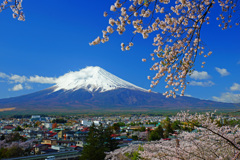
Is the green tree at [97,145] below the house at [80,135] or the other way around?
the other way around

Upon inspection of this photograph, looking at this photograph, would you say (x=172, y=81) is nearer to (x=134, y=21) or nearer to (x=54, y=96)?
(x=134, y=21)

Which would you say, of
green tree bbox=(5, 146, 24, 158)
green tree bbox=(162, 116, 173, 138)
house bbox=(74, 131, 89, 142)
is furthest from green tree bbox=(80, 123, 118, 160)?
house bbox=(74, 131, 89, 142)

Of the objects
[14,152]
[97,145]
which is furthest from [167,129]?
[14,152]

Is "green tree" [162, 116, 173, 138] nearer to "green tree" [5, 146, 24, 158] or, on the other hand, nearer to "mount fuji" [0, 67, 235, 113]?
"green tree" [5, 146, 24, 158]

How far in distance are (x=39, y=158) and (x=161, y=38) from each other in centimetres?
1419

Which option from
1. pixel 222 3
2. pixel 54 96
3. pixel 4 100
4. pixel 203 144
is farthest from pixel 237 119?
pixel 4 100

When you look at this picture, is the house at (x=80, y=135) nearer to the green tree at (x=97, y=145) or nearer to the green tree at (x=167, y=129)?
the green tree at (x=167, y=129)

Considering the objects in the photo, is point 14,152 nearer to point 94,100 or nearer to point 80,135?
point 80,135

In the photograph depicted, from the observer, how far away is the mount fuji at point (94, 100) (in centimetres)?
11656

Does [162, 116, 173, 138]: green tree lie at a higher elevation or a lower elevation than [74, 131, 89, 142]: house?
higher

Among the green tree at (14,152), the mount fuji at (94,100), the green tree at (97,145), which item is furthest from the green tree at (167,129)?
the mount fuji at (94,100)

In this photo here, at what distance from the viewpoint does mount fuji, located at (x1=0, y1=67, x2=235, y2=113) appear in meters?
117

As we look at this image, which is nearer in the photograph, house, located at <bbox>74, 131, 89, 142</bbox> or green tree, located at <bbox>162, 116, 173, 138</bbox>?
green tree, located at <bbox>162, 116, 173, 138</bbox>

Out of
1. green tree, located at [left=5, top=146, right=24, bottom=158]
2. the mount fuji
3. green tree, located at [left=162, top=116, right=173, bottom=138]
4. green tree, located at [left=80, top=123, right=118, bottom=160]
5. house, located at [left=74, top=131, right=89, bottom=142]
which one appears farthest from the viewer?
the mount fuji
